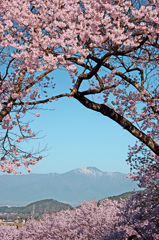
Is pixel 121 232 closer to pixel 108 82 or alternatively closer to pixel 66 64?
pixel 108 82

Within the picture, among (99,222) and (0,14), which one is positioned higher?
(0,14)

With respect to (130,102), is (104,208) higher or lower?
lower

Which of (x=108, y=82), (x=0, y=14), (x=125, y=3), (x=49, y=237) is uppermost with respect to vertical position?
(x=0, y=14)

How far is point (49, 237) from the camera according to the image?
2325 cm

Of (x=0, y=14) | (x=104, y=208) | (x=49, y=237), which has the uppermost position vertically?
(x=0, y=14)

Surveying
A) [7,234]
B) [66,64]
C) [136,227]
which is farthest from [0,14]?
[7,234]

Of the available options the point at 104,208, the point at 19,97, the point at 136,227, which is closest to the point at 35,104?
the point at 19,97

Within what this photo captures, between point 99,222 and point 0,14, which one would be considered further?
point 99,222

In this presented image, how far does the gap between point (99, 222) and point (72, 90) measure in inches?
472

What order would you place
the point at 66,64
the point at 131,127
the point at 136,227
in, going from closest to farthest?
the point at 66,64 → the point at 131,127 → the point at 136,227

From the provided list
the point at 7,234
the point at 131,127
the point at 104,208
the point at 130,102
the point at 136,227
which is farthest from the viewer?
the point at 7,234

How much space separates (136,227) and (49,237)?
11.5 metres

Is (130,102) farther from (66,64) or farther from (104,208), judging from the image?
(104,208)

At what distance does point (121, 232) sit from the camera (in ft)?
47.8
